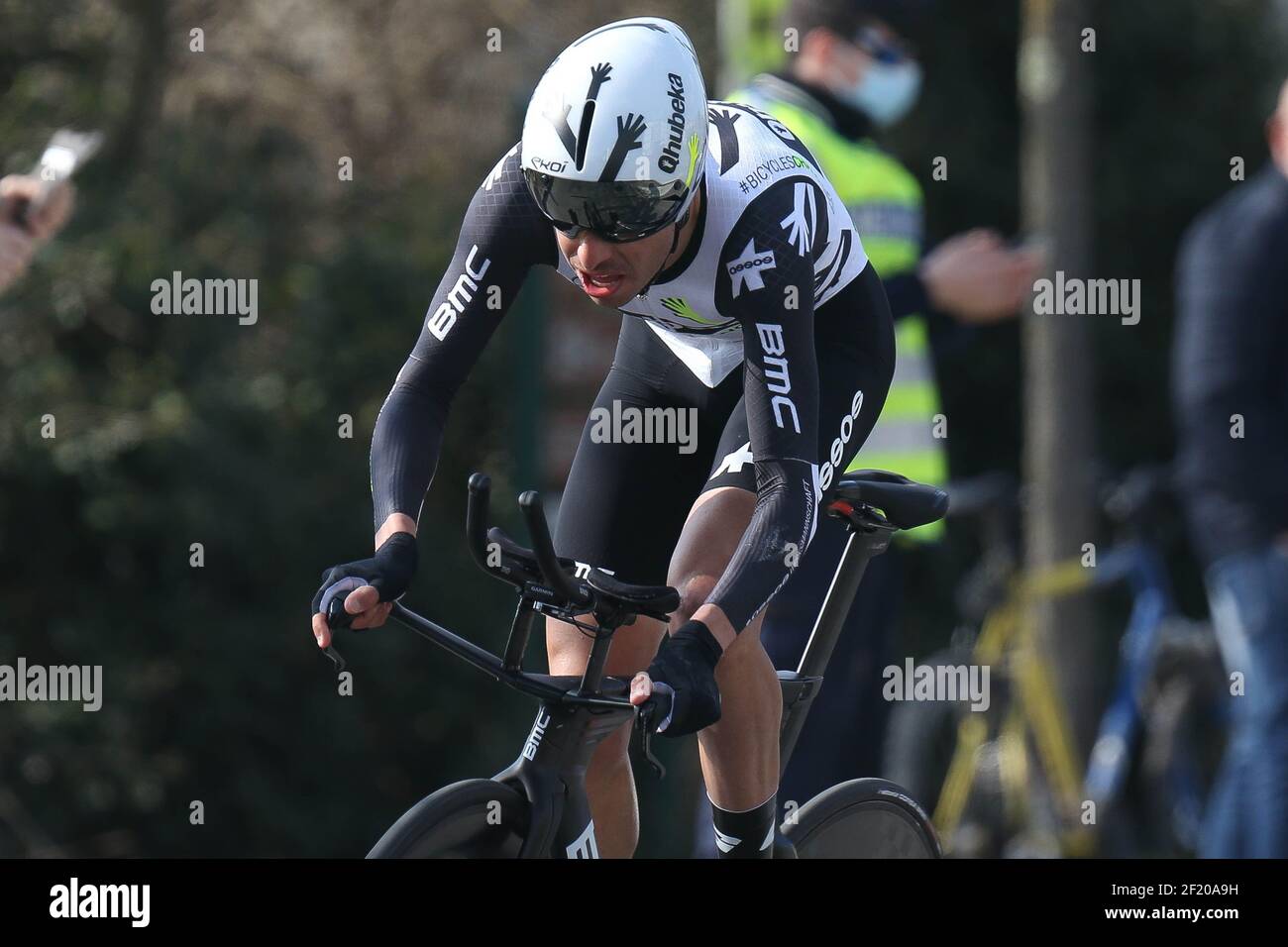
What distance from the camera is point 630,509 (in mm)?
4551

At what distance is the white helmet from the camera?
12.7 ft

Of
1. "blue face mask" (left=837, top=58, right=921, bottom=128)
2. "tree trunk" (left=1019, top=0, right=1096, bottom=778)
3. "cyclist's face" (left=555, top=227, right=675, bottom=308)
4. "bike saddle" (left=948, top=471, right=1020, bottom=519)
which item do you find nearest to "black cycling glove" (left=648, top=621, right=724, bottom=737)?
"cyclist's face" (left=555, top=227, right=675, bottom=308)

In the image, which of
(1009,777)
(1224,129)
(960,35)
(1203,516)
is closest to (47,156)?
(1203,516)

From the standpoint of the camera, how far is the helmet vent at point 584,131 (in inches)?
152

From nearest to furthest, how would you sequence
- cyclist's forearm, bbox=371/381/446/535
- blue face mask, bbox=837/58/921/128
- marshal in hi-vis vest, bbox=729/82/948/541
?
cyclist's forearm, bbox=371/381/446/535
marshal in hi-vis vest, bbox=729/82/948/541
blue face mask, bbox=837/58/921/128

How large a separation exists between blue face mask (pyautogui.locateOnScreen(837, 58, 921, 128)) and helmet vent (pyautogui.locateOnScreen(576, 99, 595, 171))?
2565mm

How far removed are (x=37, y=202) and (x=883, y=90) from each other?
2.66 meters

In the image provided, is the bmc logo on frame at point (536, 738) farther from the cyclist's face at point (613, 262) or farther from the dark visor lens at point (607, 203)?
the dark visor lens at point (607, 203)

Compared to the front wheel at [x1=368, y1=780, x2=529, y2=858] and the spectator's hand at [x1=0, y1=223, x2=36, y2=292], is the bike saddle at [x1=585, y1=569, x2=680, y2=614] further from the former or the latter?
the spectator's hand at [x1=0, y1=223, x2=36, y2=292]

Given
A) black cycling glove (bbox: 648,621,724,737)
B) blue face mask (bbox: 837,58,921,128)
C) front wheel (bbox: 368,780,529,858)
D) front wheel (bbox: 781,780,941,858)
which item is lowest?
front wheel (bbox: 781,780,941,858)

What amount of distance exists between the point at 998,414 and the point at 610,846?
798 cm

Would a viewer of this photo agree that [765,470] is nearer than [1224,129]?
Yes

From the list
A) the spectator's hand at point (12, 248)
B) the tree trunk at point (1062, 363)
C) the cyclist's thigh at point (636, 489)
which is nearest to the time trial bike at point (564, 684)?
the cyclist's thigh at point (636, 489)

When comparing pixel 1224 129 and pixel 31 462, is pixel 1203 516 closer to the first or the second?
pixel 31 462
